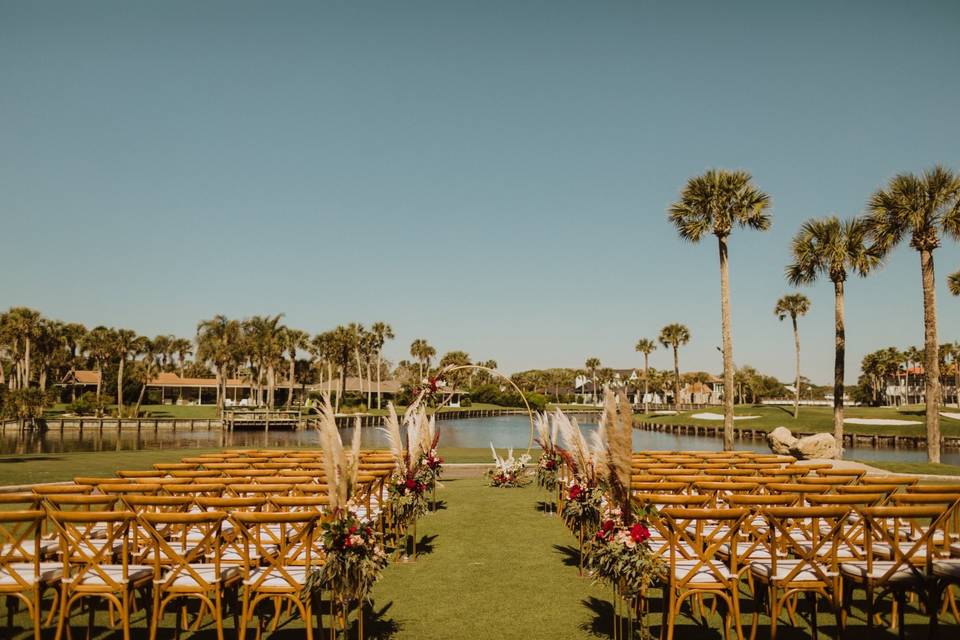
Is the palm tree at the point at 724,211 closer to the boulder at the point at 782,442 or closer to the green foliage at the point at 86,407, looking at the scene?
the boulder at the point at 782,442

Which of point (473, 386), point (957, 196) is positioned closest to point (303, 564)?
point (957, 196)

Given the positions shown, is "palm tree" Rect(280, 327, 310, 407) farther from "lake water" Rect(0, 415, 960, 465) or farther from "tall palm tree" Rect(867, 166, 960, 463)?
"tall palm tree" Rect(867, 166, 960, 463)

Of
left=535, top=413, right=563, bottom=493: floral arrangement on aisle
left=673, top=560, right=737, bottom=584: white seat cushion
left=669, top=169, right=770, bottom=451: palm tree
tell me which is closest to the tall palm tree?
left=669, top=169, right=770, bottom=451: palm tree

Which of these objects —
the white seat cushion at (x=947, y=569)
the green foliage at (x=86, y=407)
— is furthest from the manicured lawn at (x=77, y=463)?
the green foliage at (x=86, y=407)

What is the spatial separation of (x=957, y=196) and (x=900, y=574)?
25.4 m

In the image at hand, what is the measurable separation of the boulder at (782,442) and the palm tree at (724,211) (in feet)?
6.70

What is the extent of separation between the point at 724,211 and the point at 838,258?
6.48 m

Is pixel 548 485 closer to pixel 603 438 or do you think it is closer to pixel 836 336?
pixel 603 438

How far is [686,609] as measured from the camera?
7137 millimetres

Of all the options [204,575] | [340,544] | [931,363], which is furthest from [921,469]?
[204,575]

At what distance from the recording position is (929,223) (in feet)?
80.4

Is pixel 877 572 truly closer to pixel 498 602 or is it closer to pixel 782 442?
pixel 498 602

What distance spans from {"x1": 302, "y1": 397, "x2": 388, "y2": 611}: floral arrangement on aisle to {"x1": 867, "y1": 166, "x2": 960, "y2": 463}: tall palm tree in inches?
1018

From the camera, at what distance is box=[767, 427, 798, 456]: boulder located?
2292 centimetres
